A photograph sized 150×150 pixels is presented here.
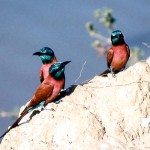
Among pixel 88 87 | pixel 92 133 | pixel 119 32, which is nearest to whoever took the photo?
pixel 92 133

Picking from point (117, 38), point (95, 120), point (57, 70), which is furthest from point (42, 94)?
point (117, 38)

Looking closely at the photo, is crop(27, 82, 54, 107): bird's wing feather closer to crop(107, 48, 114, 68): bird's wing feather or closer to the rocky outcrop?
the rocky outcrop

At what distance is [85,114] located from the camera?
5.67m

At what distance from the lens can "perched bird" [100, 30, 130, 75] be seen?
732 centimetres

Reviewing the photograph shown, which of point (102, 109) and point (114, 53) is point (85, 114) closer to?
point (102, 109)

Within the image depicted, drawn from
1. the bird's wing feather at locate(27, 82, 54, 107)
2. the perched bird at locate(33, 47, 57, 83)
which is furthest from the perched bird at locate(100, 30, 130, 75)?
the bird's wing feather at locate(27, 82, 54, 107)

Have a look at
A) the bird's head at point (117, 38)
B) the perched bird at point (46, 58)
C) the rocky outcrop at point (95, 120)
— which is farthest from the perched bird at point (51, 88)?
the bird's head at point (117, 38)

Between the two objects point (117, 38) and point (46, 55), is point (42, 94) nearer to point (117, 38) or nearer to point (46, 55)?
point (46, 55)

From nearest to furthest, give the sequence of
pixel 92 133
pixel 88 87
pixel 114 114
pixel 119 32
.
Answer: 1. pixel 92 133
2. pixel 114 114
3. pixel 88 87
4. pixel 119 32

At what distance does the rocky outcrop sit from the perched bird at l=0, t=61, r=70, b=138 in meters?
0.13

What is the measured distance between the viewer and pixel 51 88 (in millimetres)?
6203

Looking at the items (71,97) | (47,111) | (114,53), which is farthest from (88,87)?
(114,53)

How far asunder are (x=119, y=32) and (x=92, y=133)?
7.66ft

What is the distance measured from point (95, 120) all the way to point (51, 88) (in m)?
0.86
